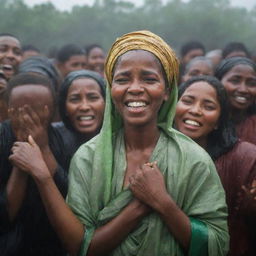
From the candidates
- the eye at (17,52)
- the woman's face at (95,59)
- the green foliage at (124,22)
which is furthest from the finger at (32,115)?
the green foliage at (124,22)

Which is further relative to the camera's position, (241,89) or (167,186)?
(241,89)

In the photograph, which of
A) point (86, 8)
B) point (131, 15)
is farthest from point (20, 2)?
point (131, 15)

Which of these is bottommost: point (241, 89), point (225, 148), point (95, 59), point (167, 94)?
point (95, 59)

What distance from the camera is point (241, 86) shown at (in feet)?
13.6

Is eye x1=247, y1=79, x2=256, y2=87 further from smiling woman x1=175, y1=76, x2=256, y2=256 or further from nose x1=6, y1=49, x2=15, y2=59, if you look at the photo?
nose x1=6, y1=49, x2=15, y2=59

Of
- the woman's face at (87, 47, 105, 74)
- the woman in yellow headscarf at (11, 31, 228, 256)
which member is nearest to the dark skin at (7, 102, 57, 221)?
the woman in yellow headscarf at (11, 31, 228, 256)

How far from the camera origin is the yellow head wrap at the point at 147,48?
2477mm

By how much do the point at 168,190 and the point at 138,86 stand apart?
22.4 inches

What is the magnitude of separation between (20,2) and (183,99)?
27465mm

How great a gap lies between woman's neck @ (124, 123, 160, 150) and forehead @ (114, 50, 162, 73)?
14.0 inches

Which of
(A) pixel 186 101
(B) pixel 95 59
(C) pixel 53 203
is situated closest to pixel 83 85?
(A) pixel 186 101

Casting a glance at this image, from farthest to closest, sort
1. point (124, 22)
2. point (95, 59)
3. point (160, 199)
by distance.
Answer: point (124, 22)
point (95, 59)
point (160, 199)

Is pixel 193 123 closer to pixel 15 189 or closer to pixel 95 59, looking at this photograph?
pixel 15 189

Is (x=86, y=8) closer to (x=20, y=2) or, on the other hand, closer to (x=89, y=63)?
(x=20, y=2)
